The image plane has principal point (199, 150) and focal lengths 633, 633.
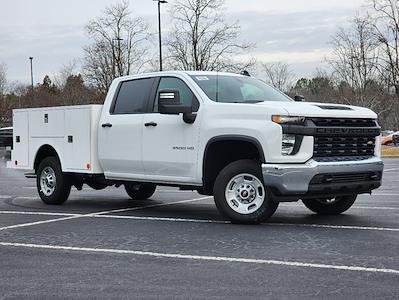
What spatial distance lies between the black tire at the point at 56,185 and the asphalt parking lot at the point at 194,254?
50cm

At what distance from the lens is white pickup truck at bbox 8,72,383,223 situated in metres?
7.53

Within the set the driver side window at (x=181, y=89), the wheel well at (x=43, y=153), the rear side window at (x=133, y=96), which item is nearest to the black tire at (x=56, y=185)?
the wheel well at (x=43, y=153)

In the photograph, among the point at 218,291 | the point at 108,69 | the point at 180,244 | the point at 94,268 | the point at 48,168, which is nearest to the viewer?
the point at 218,291

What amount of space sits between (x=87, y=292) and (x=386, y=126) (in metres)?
78.9

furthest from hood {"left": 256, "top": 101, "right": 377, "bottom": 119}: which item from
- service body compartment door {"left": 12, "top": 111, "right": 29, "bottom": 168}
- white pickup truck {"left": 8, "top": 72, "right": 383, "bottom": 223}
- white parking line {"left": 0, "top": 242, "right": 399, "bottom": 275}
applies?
service body compartment door {"left": 12, "top": 111, "right": 29, "bottom": 168}

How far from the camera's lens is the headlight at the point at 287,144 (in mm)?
7520

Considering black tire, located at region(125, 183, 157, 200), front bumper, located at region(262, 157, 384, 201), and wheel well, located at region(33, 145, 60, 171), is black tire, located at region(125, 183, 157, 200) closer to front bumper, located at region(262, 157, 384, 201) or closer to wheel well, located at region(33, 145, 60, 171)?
wheel well, located at region(33, 145, 60, 171)

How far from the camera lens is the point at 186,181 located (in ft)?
28.1

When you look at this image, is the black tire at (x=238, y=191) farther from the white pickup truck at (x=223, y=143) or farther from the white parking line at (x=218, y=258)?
the white parking line at (x=218, y=258)

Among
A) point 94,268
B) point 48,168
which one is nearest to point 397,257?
point 94,268

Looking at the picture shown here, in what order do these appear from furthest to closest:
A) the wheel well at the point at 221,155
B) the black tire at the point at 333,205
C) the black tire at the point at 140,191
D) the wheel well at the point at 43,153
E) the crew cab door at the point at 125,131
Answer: the black tire at the point at 140,191
the wheel well at the point at 43,153
the crew cab door at the point at 125,131
the black tire at the point at 333,205
the wheel well at the point at 221,155

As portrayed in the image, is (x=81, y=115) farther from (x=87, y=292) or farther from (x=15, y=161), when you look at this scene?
(x=87, y=292)

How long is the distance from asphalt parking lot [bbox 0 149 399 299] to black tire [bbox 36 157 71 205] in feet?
1.64

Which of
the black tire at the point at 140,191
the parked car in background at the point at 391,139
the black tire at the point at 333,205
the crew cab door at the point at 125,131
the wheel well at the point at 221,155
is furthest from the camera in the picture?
the parked car in background at the point at 391,139
